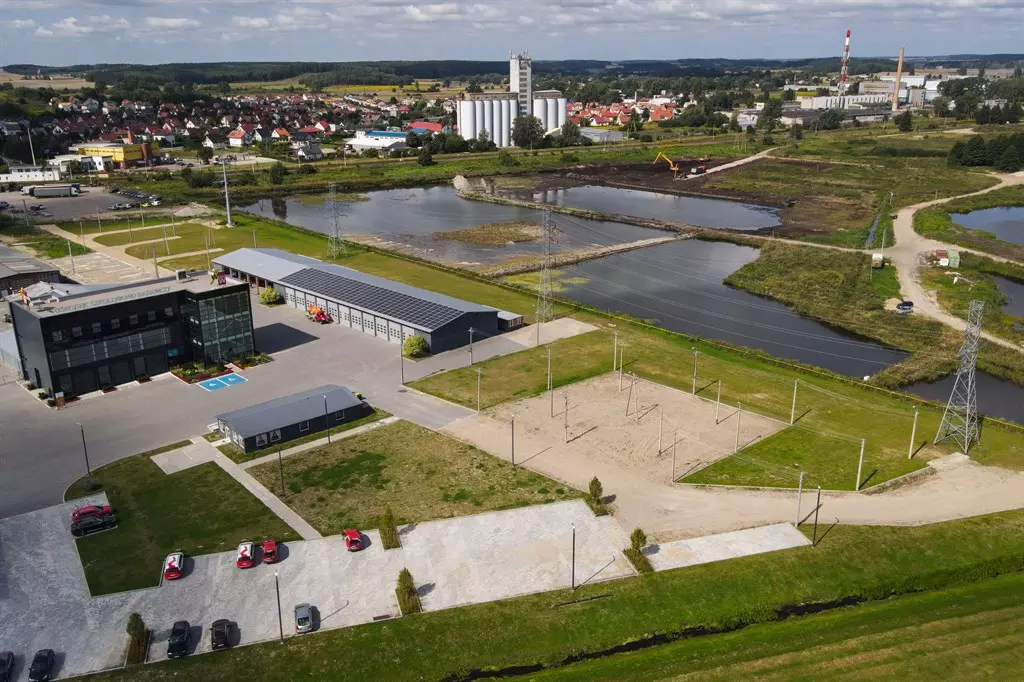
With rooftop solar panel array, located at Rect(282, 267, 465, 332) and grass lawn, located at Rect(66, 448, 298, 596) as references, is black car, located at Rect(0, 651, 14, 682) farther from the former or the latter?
rooftop solar panel array, located at Rect(282, 267, 465, 332)

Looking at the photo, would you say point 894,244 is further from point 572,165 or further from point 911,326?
point 572,165

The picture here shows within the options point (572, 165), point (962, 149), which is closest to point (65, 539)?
point (572, 165)

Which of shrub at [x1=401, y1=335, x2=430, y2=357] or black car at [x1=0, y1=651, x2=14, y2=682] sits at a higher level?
shrub at [x1=401, y1=335, x2=430, y2=357]

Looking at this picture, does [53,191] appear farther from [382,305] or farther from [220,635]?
[220,635]

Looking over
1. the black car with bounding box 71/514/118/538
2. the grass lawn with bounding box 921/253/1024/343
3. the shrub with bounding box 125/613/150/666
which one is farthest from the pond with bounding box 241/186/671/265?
the shrub with bounding box 125/613/150/666

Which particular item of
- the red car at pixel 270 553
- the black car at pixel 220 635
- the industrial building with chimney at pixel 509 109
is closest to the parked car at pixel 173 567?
the red car at pixel 270 553

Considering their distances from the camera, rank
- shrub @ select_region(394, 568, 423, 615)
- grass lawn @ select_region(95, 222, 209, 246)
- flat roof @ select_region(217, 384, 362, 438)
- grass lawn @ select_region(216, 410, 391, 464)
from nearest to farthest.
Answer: shrub @ select_region(394, 568, 423, 615), grass lawn @ select_region(216, 410, 391, 464), flat roof @ select_region(217, 384, 362, 438), grass lawn @ select_region(95, 222, 209, 246)

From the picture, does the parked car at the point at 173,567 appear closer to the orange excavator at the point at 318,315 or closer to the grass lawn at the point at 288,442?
the grass lawn at the point at 288,442
